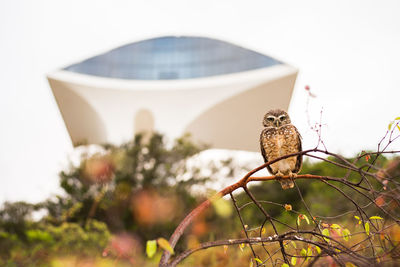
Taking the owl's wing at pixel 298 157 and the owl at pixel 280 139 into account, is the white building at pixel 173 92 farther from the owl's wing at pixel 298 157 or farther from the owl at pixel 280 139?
the owl at pixel 280 139

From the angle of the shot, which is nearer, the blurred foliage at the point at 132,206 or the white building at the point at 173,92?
the blurred foliage at the point at 132,206

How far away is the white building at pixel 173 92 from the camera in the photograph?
34.0 ft

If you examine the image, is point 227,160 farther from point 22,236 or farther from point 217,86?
point 22,236

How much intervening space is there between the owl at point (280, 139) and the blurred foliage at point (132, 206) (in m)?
2.33

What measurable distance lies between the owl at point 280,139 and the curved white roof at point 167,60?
30.2ft

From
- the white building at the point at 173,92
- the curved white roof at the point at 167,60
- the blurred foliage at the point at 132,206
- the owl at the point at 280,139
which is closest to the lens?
the owl at the point at 280,139

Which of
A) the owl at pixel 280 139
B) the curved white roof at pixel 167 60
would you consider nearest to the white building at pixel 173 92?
the curved white roof at pixel 167 60

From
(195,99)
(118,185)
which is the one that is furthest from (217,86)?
(118,185)

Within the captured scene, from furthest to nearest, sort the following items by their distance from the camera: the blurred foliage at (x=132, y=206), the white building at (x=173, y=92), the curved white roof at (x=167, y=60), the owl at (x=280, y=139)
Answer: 1. the curved white roof at (x=167, y=60)
2. the white building at (x=173, y=92)
3. the blurred foliage at (x=132, y=206)
4. the owl at (x=280, y=139)

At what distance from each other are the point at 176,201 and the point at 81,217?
1.74 m

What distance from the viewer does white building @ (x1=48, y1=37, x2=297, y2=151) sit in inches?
408

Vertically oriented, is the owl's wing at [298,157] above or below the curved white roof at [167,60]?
above

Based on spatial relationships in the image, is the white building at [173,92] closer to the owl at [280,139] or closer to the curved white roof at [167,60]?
the curved white roof at [167,60]

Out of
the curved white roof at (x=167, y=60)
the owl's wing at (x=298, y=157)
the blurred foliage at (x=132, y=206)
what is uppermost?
the owl's wing at (x=298, y=157)
